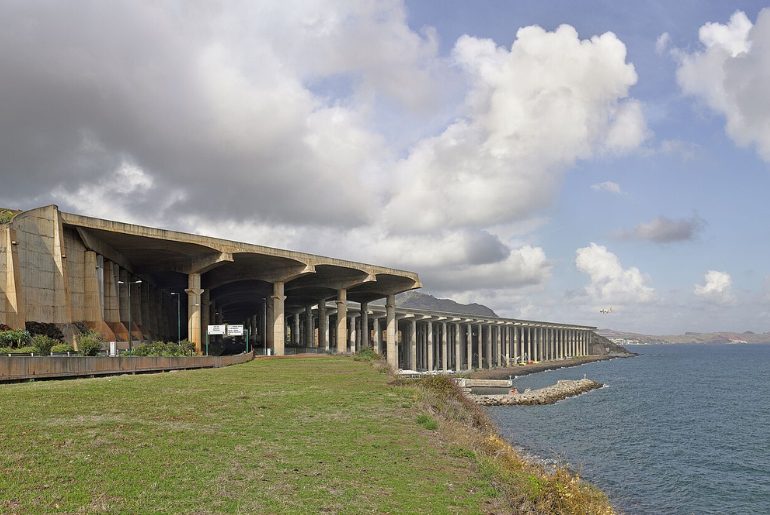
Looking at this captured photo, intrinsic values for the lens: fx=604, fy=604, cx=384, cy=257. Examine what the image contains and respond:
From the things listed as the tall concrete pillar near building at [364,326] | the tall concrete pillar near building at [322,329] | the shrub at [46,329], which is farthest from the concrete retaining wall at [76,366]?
the tall concrete pillar near building at [364,326]

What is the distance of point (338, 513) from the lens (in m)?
12.4

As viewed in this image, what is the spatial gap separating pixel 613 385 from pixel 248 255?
218 feet

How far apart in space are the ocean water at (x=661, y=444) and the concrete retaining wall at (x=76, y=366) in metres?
27.8

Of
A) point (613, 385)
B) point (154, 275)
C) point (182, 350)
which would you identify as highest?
point (154, 275)

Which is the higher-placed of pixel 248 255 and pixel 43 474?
pixel 248 255

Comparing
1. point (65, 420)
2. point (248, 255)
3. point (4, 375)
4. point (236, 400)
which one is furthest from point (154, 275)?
point (65, 420)

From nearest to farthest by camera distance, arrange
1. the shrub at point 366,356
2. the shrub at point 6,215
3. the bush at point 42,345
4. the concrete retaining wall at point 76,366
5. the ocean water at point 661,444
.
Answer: the concrete retaining wall at point 76,366
the ocean water at point 661,444
the bush at point 42,345
the shrub at point 6,215
the shrub at point 366,356

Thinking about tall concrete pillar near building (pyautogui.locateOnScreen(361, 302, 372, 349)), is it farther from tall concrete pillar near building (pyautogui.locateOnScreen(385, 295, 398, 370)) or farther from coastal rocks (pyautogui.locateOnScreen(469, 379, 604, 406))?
coastal rocks (pyautogui.locateOnScreen(469, 379, 604, 406))

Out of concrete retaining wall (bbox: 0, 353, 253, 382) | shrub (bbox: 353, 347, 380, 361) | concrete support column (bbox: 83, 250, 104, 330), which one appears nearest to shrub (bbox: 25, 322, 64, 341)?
concrete support column (bbox: 83, 250, 104, 330)

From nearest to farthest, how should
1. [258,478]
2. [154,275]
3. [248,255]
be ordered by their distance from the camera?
[258,478], [248,255], [154,275]

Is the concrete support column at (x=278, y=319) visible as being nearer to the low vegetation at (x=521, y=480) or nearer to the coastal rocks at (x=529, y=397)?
the coastal rocks at (x=529, y=397)

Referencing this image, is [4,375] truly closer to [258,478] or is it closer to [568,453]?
[258,478]

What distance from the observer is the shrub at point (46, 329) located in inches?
1992

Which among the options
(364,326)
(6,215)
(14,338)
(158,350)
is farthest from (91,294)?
(364,326)
